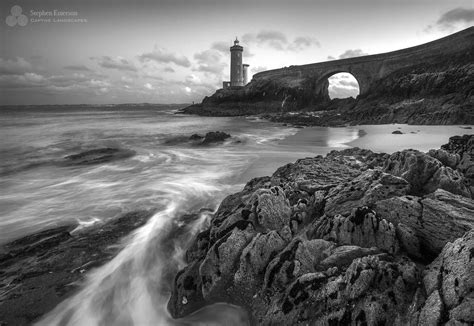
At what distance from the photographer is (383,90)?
134 feet

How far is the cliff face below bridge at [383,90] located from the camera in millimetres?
28281

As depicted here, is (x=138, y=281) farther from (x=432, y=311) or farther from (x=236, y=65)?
(x=236, y=65)

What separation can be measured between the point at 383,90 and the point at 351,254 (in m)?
43.2

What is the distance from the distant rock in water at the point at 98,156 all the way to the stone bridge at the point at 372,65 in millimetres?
41760

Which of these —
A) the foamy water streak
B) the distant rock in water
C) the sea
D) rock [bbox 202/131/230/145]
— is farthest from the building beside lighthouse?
the foamy water streak

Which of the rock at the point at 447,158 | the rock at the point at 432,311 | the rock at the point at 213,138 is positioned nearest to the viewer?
the rock at the point at 432,311

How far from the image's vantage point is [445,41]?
39.1 m

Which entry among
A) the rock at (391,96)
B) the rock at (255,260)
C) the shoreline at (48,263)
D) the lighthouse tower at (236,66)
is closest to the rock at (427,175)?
the rock at (255,260)

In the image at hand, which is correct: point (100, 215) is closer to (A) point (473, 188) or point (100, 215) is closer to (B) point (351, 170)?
(B) point (351, 170)

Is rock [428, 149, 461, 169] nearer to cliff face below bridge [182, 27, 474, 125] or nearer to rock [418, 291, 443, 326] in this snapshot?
rock [418, 291, 443, 326]

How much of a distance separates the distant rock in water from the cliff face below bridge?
78.2ft

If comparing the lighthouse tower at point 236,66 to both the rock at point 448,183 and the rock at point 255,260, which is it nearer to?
the rock at point 448,183

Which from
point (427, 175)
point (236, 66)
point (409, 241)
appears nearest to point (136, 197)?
point (409, 241)

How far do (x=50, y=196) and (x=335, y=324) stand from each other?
12.3 metres
